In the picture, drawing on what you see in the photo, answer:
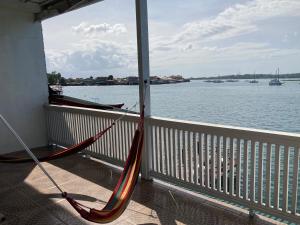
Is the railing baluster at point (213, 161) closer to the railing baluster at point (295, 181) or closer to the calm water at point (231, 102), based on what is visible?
the railing baluster at point (295, 181)

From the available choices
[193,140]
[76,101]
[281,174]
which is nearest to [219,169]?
[193,140]

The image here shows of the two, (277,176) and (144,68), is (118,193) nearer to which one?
(277,176)

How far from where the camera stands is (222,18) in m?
16.0

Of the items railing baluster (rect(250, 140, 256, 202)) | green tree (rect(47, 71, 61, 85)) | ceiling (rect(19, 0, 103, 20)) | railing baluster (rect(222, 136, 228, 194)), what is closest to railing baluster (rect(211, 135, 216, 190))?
railing baluster (rect(222, 136, 228, 194))

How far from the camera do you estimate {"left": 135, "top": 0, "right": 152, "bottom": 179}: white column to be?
2.96m

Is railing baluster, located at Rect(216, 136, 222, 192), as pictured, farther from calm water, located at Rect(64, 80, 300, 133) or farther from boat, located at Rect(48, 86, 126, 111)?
calm water, located at Rect(64, 80, 300, 133)

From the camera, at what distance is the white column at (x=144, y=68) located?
296 centimetres

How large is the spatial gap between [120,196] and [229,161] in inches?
41.4

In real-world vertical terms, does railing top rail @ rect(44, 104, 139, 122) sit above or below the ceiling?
below

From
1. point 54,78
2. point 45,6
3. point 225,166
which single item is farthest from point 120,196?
point 54,78

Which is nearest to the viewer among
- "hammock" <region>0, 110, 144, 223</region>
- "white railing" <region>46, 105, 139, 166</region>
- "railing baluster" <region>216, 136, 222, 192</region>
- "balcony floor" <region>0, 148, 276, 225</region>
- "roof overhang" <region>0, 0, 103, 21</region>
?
"hammock" <region>0, 110, 144, 223</region>

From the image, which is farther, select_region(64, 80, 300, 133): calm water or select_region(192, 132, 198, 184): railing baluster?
select_region(64, 80, 300, 133): calm water

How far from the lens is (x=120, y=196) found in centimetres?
216

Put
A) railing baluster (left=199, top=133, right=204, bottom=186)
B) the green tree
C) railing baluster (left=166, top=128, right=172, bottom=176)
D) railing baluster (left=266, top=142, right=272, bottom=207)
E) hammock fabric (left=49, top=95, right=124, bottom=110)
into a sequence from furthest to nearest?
1. the green tree
2. hammock fabric (left=49, top=95, right=124, bottom=110)
3. railing baluster (left=166, top=128, right=172, bottom=176)
4. railing baluster (left=199, top=133, right=204, bottom=186)
5. railing baluster (left=266, top=142, right=272, bottom=207)
